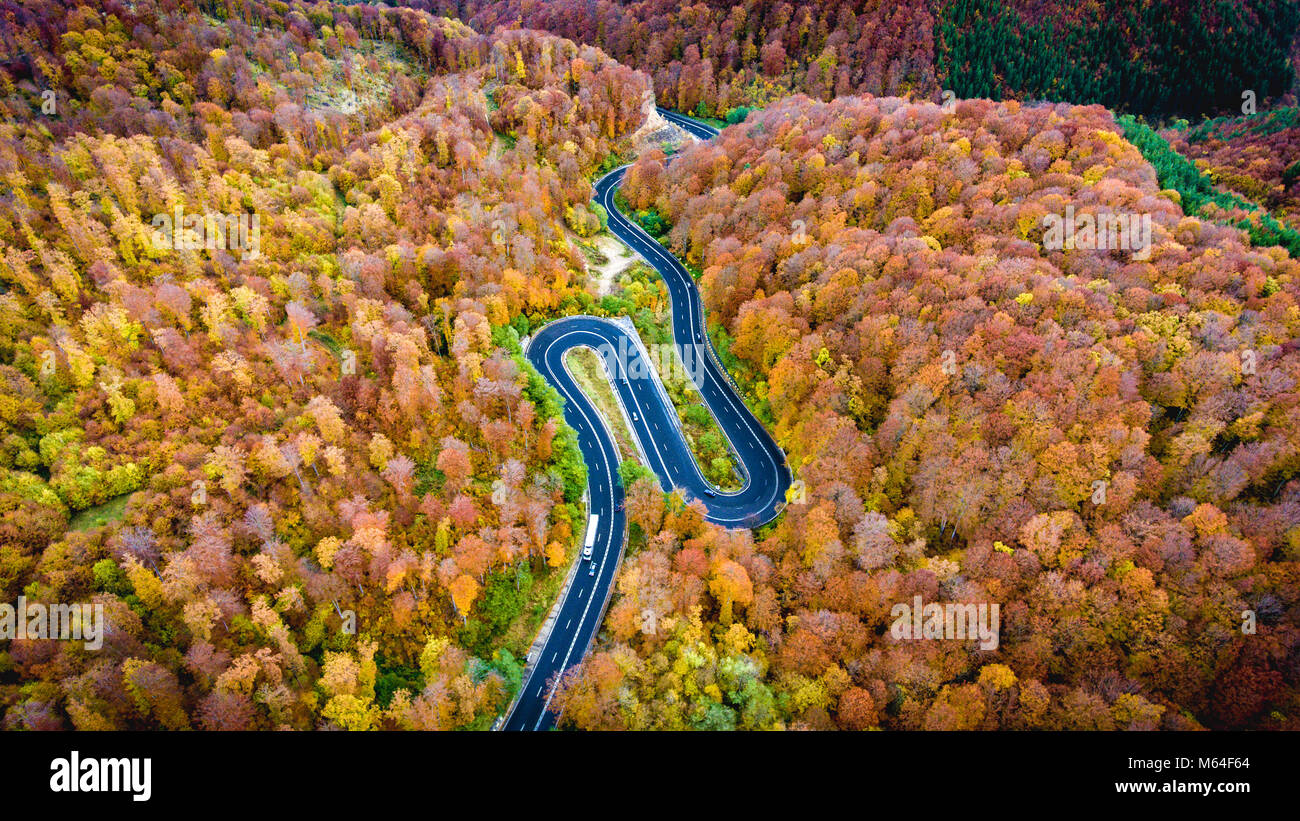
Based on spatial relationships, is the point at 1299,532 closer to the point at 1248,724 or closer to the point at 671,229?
the point at 1248,724

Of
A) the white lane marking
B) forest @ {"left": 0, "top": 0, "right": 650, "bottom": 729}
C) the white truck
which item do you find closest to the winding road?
the white lane marking

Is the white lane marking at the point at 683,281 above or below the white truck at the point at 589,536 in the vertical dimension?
above

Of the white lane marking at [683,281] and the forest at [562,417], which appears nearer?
the forest at [562,417]

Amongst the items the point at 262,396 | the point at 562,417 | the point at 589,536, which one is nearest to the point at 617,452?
the point at 562,417

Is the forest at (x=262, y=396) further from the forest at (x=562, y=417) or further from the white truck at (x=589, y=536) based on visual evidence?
the white truck at (x=589, y=536)

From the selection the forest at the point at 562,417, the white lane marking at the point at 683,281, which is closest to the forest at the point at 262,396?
the forest at the point at 562,417

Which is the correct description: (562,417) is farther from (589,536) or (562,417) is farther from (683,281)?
(683,281)

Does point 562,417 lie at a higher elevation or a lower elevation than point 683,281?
lower

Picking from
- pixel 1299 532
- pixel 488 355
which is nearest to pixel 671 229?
pixel 488 355
